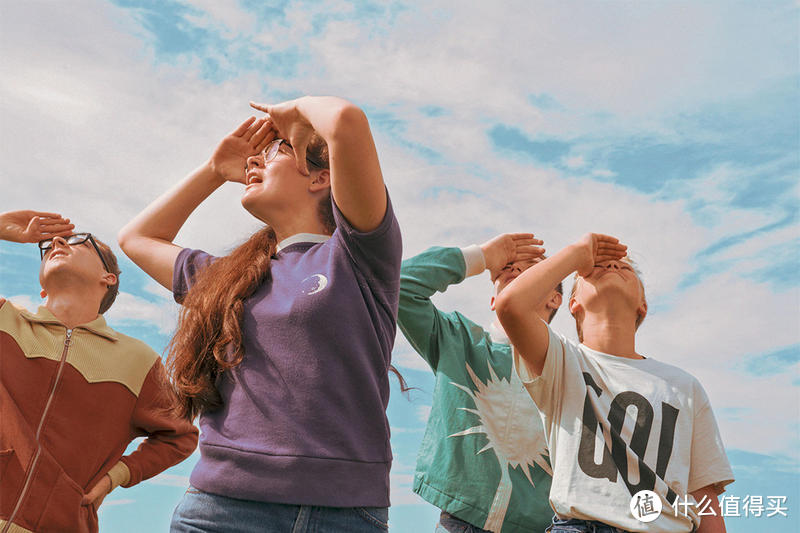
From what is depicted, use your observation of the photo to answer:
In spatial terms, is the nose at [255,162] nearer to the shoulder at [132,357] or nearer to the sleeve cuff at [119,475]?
the shoulder at [132,357]

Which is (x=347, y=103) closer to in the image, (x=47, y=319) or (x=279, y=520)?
(x=279, y=520)

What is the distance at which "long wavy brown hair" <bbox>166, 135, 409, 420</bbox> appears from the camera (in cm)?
213

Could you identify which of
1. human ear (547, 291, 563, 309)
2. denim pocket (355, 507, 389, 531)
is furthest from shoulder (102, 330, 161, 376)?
denim pocket (355, 507, 389, 531)

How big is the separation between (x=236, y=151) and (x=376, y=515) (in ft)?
5.22

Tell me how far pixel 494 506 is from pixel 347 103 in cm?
217

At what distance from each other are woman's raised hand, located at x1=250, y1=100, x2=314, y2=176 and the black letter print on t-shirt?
5.40 feet

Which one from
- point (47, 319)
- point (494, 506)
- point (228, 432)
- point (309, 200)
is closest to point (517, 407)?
point (494, 506)

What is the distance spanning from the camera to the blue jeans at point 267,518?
186 cm

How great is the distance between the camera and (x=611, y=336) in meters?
3.42

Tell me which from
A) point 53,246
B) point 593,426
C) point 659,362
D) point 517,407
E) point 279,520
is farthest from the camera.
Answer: point 53,246

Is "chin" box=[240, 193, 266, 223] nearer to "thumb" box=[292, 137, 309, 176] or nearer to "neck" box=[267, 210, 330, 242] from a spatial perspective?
"neck" box=[267, 210, 330, 242]

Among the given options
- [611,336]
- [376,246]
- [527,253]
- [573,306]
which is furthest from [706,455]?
[376,246]

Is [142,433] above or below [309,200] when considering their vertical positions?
below

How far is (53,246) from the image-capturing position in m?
4.49
